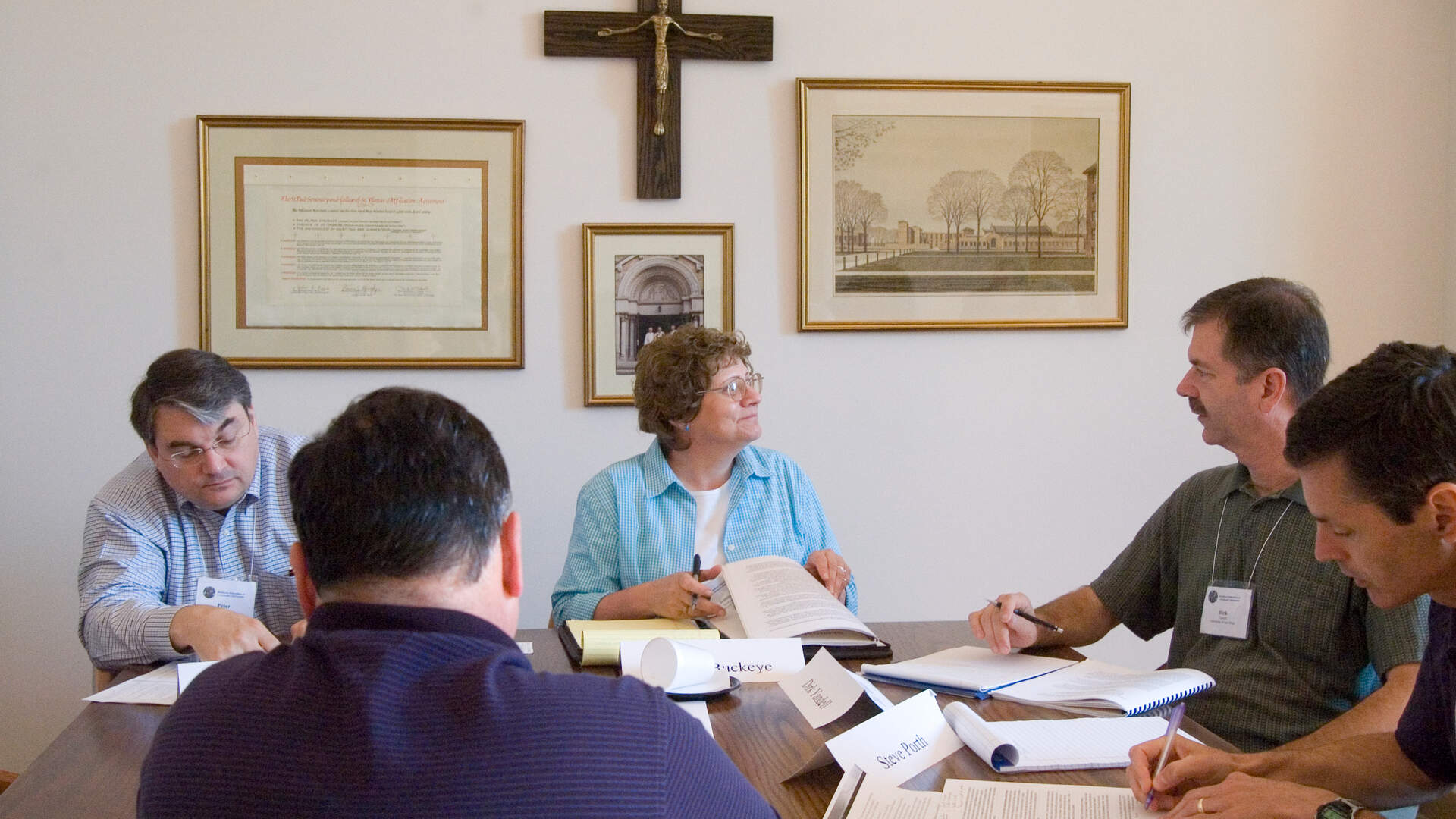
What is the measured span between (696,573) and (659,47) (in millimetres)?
1698

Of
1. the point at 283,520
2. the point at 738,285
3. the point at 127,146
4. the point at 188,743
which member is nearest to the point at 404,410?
the point at 188,743

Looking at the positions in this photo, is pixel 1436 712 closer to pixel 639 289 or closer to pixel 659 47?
pixel 639 289

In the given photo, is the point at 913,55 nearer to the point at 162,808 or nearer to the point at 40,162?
the point at 40,162

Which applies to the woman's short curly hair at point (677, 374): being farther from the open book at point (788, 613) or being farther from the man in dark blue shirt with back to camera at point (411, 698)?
the man in dark blue shirt with back to camera at point (411, 698)

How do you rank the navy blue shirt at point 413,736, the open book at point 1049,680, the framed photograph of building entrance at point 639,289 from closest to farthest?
the navy blue shirt at point 413,736
the open book at point 1049,680
the framed photograph of building entrance at point 639,289

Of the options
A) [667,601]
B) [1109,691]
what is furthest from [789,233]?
[1109,691]

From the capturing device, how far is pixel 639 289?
3.48 m

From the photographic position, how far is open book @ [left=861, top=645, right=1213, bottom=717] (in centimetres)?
175

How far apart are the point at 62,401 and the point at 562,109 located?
1.70 meters

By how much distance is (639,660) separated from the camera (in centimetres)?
194

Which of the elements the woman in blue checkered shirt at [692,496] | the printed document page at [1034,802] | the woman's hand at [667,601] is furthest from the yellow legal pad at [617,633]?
the printed document page at [1034,802]

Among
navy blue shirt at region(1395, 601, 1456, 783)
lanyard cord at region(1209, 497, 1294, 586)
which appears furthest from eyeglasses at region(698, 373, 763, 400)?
navy blue shirt at region(1395, 601, 1456, 783)

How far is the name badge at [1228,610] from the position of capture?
2.09 m

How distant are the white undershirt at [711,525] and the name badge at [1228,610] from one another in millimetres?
1076
